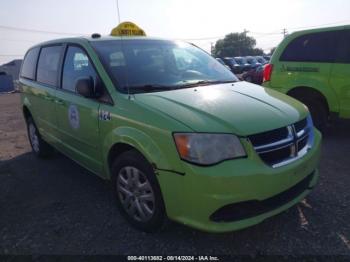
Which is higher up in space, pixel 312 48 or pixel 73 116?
pixel 312 48

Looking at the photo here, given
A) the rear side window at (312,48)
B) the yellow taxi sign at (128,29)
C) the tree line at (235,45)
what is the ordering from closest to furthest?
1. the yellow taxi sign at (128,29)
2. the rear side window at (312,48)
3. the tree line at (235,45)

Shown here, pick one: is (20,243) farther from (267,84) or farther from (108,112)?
(267,84)

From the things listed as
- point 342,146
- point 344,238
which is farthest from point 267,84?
point 344,238

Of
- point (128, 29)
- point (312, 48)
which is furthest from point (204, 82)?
point (312, 48)

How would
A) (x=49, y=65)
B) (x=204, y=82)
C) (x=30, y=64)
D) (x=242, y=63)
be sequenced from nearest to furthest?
(x=204, y=82) < (x=49, y=65) < (x=30, y=64) < (x=242, y=63)

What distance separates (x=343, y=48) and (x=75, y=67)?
4106 millimetres

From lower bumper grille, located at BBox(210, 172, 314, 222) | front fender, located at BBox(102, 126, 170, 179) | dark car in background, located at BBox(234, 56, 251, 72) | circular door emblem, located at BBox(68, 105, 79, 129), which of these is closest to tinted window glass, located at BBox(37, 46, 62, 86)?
circular door emblem, located at BBox(68, 105, 79, 129)

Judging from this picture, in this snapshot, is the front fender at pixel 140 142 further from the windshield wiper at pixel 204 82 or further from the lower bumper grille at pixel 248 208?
the windshield wiper at pixel 204 82

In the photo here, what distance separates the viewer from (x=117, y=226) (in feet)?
10.9

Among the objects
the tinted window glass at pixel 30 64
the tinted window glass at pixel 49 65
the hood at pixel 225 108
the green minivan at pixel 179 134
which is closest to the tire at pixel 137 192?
the green minivan at pixel 179 134

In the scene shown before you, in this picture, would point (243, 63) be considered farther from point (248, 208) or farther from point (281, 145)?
point (248, 208)

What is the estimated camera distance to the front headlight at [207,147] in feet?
8.36

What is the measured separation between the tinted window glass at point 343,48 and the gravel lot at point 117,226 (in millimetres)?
1682

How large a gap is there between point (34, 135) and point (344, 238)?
473 cm
